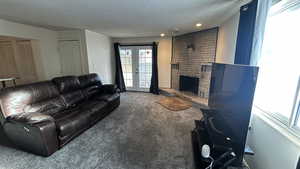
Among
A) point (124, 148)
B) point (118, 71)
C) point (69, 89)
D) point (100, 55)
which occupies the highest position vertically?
point (100, 55)

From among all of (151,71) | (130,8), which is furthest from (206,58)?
(130,8)

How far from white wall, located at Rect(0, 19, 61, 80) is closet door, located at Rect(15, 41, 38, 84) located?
9.3 inches

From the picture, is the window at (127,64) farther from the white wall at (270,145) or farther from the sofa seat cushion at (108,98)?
Result: the white wall at (270,145)

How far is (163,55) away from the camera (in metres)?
5.42

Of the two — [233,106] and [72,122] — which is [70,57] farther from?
[233,106]

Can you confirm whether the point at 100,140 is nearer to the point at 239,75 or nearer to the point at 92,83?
the point at 92,83

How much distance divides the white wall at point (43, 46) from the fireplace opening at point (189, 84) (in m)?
4.44

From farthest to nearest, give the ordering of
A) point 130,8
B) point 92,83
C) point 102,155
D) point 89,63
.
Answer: point 89,63 → point 92,83 → point 130,8 → point 102,155

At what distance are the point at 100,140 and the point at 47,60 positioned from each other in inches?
132

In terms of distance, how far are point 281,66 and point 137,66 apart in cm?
475

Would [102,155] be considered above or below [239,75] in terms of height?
below

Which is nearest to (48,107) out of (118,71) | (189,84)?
(118,71)

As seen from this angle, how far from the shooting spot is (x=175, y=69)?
5.26 metres

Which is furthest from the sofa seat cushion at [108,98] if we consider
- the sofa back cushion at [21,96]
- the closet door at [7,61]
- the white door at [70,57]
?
the closet door at [7,61]
